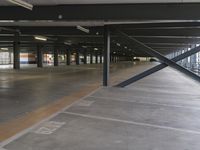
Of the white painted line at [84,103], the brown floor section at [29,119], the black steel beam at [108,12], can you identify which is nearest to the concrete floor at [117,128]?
the white painted line at [84,103]

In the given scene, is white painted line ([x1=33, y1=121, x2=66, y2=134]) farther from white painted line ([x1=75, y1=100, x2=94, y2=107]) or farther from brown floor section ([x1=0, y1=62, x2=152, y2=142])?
white painted line ([x1=75, y1=100, x2=94, y2=107])

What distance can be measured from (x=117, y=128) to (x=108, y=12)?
4.87 m

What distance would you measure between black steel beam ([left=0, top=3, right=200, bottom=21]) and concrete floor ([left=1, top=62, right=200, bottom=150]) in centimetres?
288

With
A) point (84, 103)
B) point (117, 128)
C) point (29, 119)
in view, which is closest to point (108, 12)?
point (84, 103)

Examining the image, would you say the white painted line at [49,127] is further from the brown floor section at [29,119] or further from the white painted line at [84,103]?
the white painted line at [84,103]

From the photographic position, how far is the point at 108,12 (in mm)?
10508

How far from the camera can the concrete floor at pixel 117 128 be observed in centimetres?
559

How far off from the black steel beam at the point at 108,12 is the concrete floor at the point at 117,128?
2.88 meters

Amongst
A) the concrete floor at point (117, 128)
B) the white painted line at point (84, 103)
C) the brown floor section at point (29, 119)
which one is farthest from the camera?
the white painted line at point (84, 103)

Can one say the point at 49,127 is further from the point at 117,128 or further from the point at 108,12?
the point at 108,12

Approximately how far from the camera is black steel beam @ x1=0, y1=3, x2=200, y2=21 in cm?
1008

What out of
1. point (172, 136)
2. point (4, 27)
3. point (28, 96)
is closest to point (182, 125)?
point (172, 136)

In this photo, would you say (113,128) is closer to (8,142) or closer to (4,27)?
(8,142)

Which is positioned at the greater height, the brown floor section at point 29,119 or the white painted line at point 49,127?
the brown floor section at point 29,119
